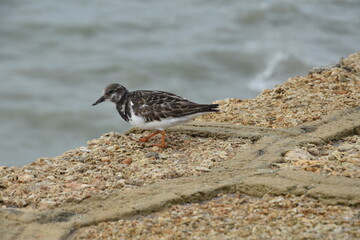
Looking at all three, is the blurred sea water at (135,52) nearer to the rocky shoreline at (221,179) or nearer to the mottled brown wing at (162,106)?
the mottled brown wing at (162,106)

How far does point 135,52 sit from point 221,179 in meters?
10.5

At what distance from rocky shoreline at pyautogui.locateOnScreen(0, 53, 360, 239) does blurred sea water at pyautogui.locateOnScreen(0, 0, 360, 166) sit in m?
5.92

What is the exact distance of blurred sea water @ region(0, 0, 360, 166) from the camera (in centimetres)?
1154

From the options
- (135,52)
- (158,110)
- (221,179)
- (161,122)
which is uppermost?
(135,52)

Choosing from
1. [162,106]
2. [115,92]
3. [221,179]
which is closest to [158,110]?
[162,106]

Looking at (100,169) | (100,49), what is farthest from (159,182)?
(100,49)

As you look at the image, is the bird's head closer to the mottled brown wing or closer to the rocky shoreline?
the mottled brown wing

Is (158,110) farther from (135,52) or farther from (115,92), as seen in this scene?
(135,52)

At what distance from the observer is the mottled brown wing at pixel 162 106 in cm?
479

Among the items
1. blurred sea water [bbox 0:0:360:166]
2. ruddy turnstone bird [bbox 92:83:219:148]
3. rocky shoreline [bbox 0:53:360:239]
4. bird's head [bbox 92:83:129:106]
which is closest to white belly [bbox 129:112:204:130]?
ruddy turnstone bird [bbox 92:83:219:148]

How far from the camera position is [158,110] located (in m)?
4.90

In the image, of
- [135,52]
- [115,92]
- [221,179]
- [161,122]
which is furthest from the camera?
[135,52]

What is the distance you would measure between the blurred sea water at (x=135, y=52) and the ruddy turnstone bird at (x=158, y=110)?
5.47 meters

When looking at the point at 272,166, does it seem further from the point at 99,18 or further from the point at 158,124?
the point at 99,18
